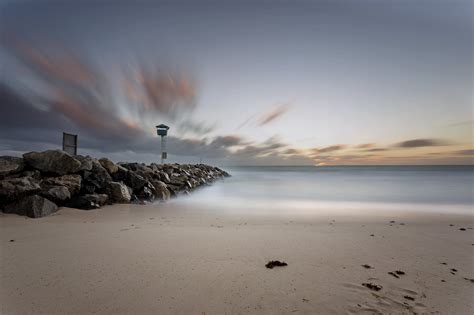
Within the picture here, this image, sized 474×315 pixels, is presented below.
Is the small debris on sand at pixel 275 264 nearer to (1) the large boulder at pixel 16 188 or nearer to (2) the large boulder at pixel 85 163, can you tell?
(1) the large boulder at pixel 16 188

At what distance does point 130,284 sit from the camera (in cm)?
190

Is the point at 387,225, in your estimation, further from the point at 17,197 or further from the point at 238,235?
the point at 17,197

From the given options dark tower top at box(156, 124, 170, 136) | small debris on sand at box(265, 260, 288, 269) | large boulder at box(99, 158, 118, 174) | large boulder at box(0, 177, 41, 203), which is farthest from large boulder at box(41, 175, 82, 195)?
dark tower top at box(156, 124, 170, 136)

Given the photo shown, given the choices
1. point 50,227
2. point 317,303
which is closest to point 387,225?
point 317,303

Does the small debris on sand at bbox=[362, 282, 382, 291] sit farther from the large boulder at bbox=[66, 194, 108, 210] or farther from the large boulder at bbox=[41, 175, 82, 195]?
the large boulder at bbox=[41, 175, 82, 195]

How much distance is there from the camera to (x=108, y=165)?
7012 mm

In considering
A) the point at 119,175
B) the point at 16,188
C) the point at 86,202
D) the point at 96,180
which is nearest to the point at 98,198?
the point at 86,202

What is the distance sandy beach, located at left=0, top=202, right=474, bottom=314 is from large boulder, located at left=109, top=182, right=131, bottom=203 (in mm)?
2163

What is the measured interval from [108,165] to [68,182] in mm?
1800

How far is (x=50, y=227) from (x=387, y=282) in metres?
A: 5.11

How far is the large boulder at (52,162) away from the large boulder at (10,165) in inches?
7.8

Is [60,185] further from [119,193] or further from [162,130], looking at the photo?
[162,130]

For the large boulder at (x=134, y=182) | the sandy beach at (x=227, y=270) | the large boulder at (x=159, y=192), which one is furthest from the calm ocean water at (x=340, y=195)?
the sandy beach at (x=227, y=270)

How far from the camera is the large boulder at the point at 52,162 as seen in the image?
17.9 ft
